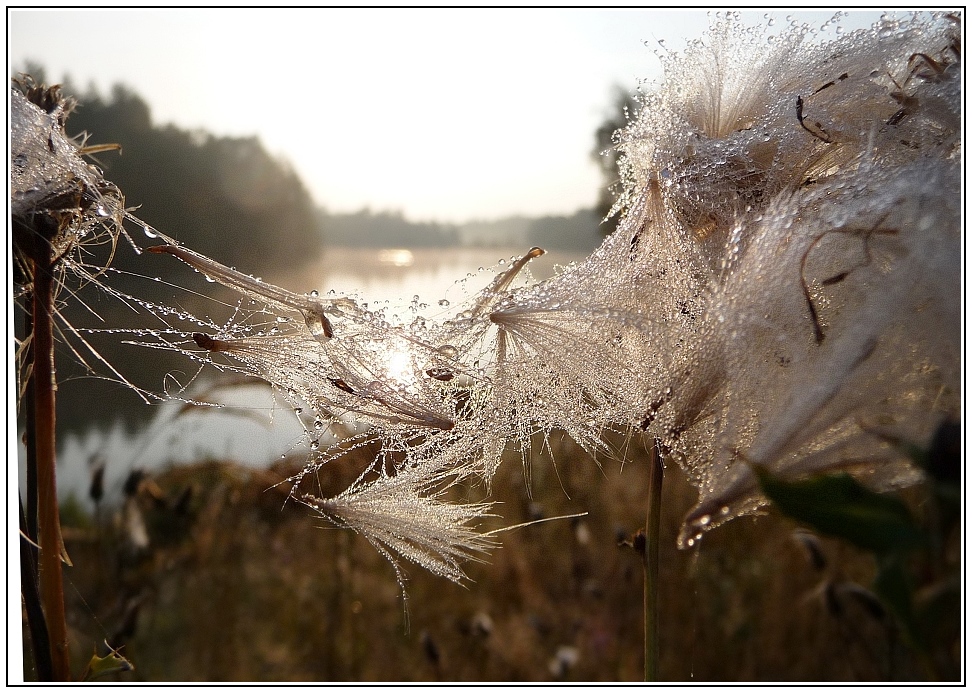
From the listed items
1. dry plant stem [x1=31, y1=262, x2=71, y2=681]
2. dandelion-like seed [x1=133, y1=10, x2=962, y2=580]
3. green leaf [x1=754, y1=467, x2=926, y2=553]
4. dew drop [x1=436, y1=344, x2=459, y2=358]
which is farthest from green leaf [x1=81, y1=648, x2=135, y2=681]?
green leaf [x1=754, y1=467, x2=926, y2=553]

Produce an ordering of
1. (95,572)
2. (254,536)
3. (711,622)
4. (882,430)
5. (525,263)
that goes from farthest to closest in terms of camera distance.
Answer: (254,536), (711,622), (95,572), (525,263), (882,430)

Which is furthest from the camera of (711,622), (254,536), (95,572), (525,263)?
(254,536)

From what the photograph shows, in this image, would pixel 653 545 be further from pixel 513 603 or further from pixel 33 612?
pixel 513 603

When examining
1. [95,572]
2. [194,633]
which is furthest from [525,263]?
[194,633]

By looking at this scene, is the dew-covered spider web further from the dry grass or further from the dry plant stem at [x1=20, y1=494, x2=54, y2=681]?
the dry grass

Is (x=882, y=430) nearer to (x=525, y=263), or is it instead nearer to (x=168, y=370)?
(x=525, y=263)
